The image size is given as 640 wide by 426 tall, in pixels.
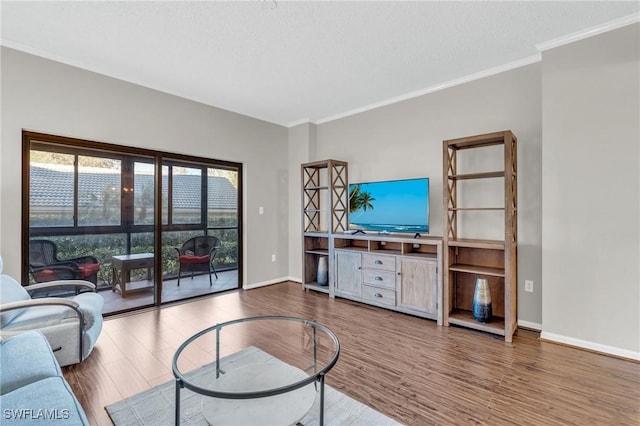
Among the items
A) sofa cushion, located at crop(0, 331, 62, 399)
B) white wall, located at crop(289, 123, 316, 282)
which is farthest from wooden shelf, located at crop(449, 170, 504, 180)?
sofa cushion, located at crop(0, 331, 62, 399)

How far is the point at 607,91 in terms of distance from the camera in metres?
2.40

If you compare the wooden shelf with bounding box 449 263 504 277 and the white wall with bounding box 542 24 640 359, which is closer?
the white wall with bounding box 542 24 640 359

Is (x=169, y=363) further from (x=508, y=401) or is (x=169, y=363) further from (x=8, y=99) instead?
(x=8, y=99)

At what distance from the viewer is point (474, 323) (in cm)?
282

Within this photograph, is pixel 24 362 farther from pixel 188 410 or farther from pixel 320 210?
pixel 320 210

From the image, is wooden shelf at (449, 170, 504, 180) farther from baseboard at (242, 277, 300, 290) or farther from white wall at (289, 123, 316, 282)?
baseboard at (242, 277, 300, 290)

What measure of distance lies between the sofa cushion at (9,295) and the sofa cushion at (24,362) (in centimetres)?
60

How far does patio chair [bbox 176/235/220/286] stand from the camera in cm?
393

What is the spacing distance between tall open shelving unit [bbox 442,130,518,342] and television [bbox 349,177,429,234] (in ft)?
1.12

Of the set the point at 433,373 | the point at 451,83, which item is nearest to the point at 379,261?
the point at 433,373

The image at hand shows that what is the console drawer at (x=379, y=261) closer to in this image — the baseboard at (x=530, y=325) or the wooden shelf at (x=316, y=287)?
the wooden shelf at (x=316, y=287)

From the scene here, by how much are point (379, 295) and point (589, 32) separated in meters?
3.10

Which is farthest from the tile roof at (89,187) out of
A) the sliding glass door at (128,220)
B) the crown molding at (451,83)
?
the crown molding at (451,83)

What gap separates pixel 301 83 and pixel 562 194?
112 inches
